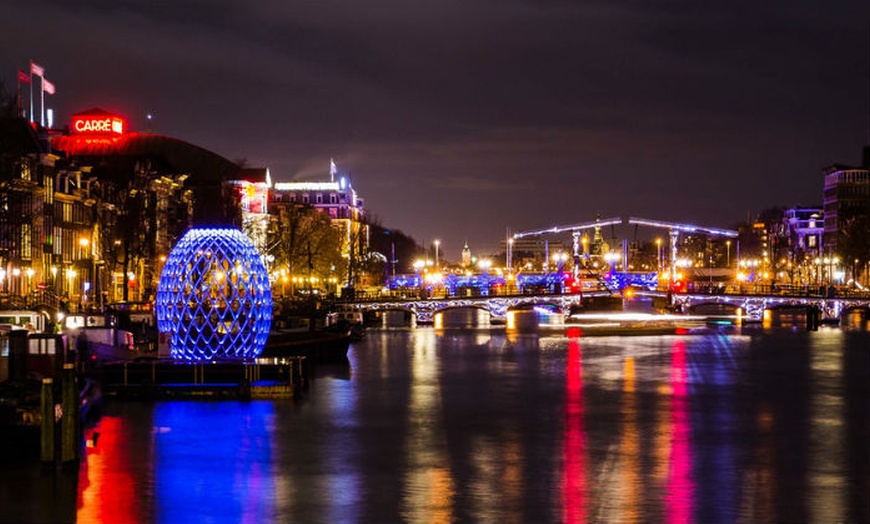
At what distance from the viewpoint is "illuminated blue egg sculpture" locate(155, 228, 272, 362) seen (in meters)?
56.5

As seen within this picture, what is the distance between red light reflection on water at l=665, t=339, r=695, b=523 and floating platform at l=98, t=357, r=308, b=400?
48.0 ft

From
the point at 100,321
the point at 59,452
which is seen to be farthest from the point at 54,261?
the point at 59,452

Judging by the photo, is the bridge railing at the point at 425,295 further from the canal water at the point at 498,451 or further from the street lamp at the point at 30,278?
the canal water at the point at 498,451

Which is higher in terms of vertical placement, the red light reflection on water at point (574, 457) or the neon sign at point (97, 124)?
the neon sign at point (97, 124)

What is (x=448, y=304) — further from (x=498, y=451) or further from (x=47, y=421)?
(x=47, y=421)

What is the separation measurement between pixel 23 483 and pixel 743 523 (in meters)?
16.5

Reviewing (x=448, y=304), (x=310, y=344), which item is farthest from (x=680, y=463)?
(x=448, y=304)

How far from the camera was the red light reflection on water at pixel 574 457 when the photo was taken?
3294 cm

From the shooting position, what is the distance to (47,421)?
3681cm

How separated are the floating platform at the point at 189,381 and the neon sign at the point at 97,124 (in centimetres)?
11065

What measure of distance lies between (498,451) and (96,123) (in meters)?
128

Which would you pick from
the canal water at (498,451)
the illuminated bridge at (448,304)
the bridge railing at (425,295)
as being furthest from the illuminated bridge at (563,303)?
the canal water at (498,451)

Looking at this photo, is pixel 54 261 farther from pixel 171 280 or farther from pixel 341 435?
pixel 341 435

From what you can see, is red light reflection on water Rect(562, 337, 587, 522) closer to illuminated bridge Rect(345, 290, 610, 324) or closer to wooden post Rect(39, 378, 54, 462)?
wooden post Rect(39, 378, 54, 462)
